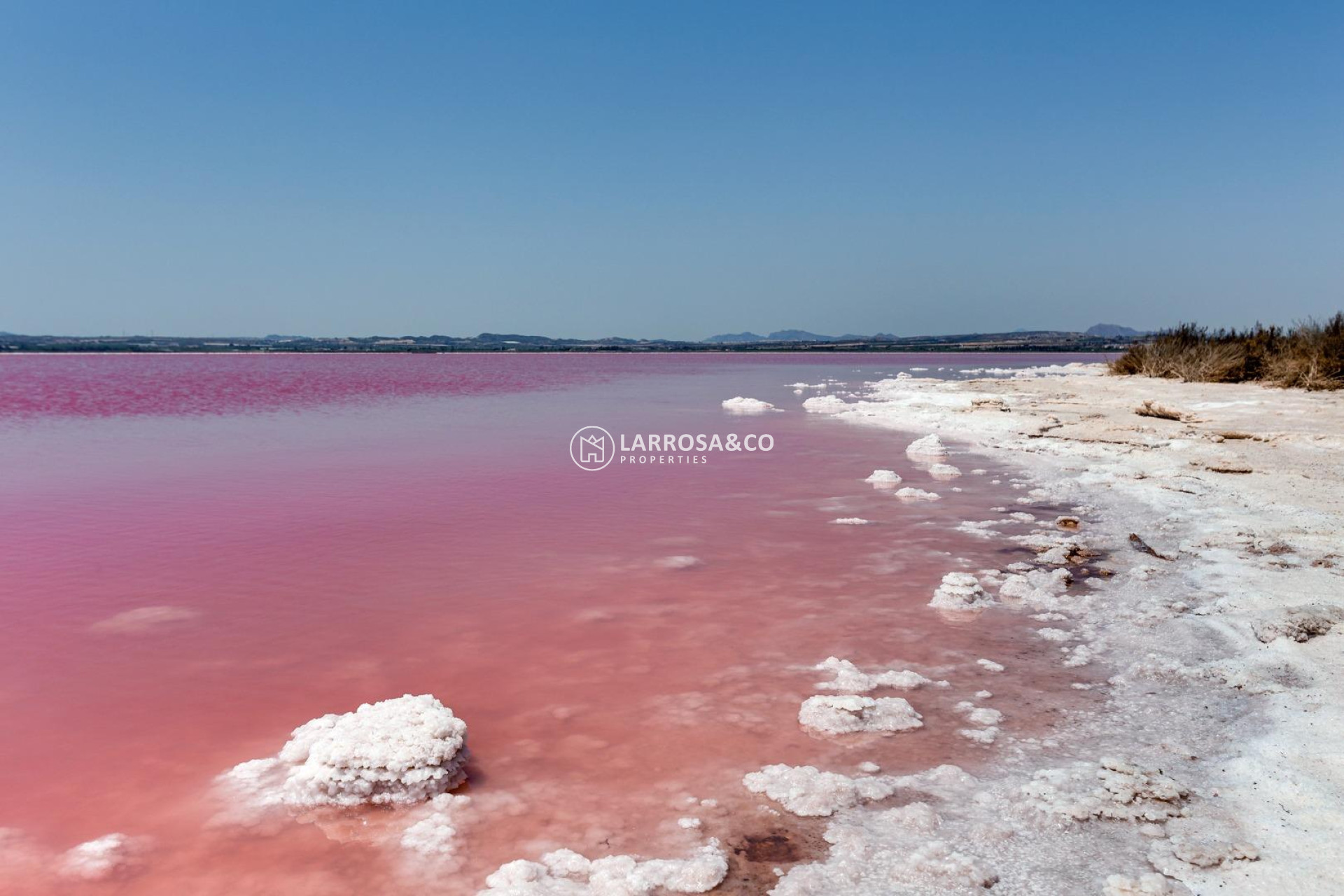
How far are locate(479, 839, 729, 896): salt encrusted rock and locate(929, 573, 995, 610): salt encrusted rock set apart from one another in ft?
9.55

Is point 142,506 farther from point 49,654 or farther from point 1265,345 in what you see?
point 1265,345

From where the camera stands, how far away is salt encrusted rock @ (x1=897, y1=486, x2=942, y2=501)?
27.8ft

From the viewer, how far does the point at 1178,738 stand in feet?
10.9

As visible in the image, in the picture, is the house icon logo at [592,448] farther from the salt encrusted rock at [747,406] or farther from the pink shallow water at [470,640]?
the salt encrusted rock at [747,406]

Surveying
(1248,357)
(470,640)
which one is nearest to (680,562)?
(470,640)

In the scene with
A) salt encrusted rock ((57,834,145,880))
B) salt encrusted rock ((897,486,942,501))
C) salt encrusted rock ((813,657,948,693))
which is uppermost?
salt encrusted rock ((897,486,942,501))

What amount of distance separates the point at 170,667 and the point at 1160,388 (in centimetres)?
2033

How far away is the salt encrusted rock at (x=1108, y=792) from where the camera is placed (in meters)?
2.77

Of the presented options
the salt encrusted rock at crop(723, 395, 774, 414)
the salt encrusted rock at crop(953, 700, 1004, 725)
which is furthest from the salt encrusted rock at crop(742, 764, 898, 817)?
the salt encrusted rock at crop(723, 395, 774, 414)

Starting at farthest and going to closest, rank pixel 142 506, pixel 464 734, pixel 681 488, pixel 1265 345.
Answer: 1. pixel 1265 345
2. pixel 681 488
3. pixel 142 506
4. pixel 464 734

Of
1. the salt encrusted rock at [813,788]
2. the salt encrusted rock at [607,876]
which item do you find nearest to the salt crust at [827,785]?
the salt encrusted rock at [813,788]

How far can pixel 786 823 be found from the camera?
281 centimetres

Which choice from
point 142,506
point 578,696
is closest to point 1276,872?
point 578,696

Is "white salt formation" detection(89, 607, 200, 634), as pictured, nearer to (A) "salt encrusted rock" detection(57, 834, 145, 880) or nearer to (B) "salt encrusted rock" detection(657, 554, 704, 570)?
(A) "salt encrusted rock" detection(57, 834, 145, 880)
